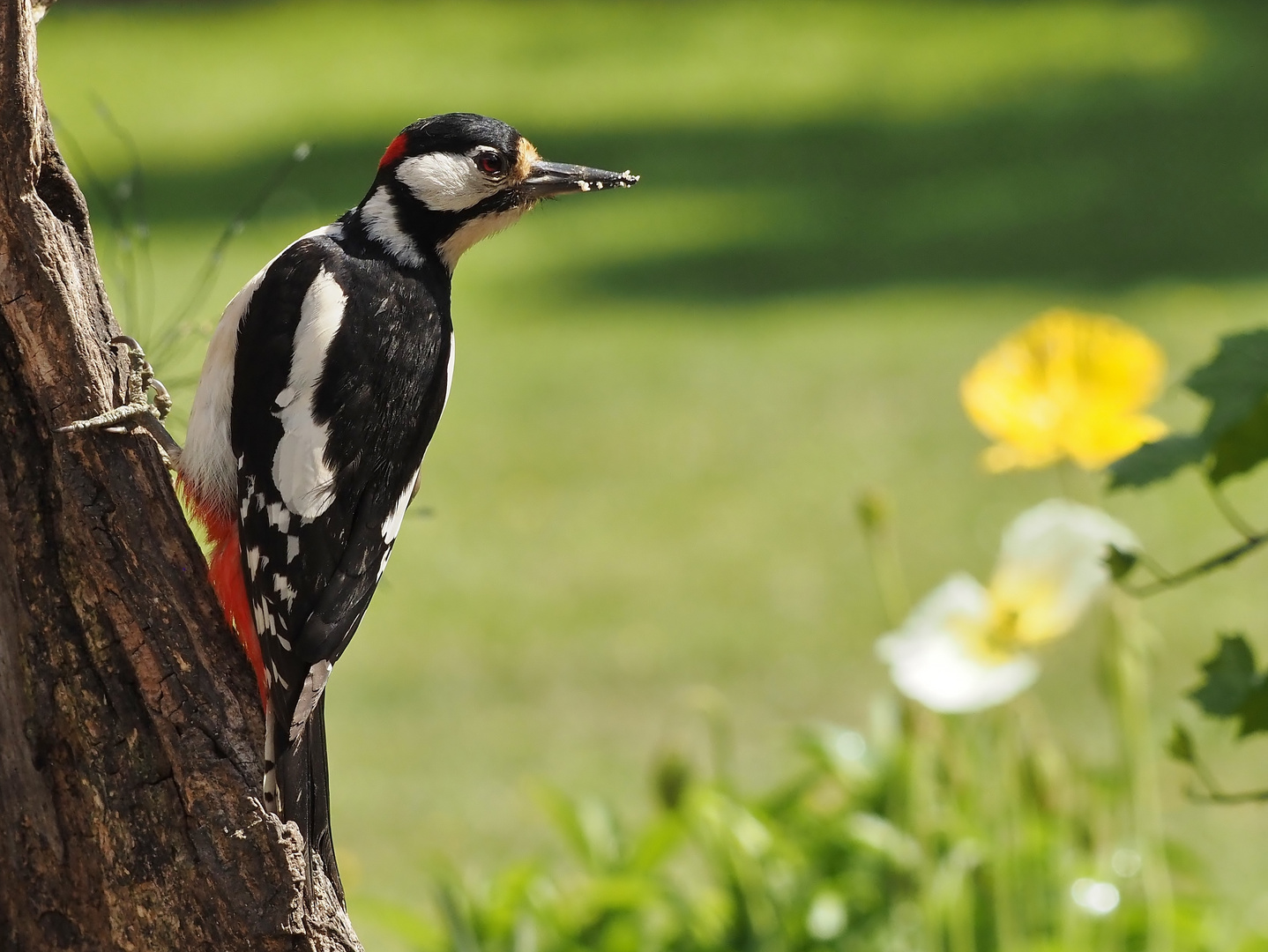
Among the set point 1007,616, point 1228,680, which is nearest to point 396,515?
point 1228,680

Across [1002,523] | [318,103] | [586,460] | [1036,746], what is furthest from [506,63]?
[1036,746]

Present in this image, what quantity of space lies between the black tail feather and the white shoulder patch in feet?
1.16

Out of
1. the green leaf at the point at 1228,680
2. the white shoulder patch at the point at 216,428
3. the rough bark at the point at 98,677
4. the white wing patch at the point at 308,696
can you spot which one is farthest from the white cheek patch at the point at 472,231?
the green leaf at the point at 1228,680

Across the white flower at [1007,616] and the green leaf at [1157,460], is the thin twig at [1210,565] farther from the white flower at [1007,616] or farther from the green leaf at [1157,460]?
the white flower at [1007,616]

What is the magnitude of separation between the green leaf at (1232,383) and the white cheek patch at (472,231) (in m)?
0.97

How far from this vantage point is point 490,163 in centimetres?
226

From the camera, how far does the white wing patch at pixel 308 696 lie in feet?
5.89

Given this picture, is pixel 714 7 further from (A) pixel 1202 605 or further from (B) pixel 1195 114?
(A) pixel 1202 605

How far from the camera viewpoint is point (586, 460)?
272 inches

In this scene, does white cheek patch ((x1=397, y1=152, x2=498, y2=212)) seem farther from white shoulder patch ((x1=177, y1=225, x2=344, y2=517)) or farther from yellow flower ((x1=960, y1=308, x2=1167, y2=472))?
yellow flower ((x1=960, y1=308, x2=1167, y2=472))

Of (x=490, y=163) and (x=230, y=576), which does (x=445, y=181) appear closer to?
(x=490, y=163)

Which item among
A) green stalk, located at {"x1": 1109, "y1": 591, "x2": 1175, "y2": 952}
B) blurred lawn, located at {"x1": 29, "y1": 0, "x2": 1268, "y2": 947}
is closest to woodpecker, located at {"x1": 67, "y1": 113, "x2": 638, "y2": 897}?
blurred lawn, located at {"x1": 29, "y1": 0, "x2": 1268, "y2": 947}

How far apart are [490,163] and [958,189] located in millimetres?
7718

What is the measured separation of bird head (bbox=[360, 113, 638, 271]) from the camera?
2221 mm
